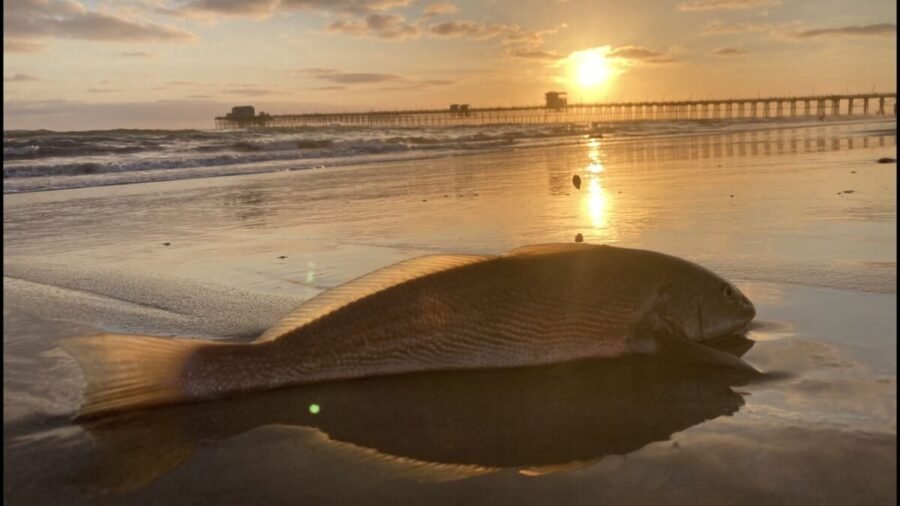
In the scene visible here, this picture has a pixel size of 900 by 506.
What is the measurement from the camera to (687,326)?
3.28 metres

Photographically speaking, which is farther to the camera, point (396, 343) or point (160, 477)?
point (396, 343)

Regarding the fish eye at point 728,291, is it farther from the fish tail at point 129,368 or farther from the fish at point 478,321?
the fish tail at point 129,368

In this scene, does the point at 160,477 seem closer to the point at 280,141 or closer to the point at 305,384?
the point at 305,384

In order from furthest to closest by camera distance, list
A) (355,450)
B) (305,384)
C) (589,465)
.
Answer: (305,384), (355,450), (589,465)

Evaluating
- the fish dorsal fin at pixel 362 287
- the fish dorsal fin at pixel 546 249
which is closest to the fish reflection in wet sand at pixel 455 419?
the fish dorsal fin at pixel 362 287

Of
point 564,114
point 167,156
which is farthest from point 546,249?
point 564,114

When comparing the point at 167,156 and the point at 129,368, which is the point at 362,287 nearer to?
the point at 129,368

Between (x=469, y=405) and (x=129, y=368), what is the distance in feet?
3.86

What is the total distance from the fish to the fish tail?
0.06 meters

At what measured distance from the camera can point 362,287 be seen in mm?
3080

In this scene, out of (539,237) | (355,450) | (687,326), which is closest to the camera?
(355,450)

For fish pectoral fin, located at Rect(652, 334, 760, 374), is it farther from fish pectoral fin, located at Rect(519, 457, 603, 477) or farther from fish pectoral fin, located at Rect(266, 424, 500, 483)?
fish pectoral fin, located at Rect(266, 424, 500, 483)

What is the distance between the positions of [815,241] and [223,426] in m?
4.88

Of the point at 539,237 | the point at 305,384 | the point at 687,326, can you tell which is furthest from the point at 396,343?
the point at 539,237
